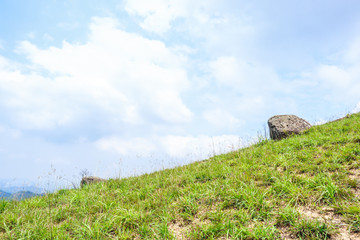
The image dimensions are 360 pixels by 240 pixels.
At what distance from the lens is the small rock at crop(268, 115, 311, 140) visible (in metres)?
10.8

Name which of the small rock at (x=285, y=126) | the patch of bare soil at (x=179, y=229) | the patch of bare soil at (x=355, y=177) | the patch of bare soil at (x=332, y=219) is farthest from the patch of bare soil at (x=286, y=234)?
the small rock at (x=285, y=126)

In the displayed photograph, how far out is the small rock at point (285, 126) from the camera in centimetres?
1079

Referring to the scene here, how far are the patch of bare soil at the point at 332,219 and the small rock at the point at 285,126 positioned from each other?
7.42 m

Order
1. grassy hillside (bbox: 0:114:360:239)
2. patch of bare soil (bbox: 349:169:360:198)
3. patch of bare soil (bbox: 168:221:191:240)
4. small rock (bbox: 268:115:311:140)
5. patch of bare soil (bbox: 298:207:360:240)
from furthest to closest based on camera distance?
small rock (bbox: 268:115:311:140)
patch of bare soil (bbox: 349:169:360:198)
patch of bare soil (bbox: 168:221:191:240)
grassy hillside (bbox: 0:114:360:239)
patch of bare soil (bbox: 298:207:360:240)

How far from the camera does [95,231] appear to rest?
13.3 feet

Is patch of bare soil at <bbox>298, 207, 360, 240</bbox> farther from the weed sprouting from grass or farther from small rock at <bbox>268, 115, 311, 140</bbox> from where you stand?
small rock at <bbox>268, 115, 311, 140</bbox>

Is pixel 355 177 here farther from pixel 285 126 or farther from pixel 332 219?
pixel 285 126

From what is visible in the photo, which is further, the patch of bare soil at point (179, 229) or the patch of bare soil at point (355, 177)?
the patch of bare soil at point (355, 177)

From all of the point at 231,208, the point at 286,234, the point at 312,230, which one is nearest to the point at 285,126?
the point at 231,208

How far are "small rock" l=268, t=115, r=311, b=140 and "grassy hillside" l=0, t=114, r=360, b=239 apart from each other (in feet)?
13.7

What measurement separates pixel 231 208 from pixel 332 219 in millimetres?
1659

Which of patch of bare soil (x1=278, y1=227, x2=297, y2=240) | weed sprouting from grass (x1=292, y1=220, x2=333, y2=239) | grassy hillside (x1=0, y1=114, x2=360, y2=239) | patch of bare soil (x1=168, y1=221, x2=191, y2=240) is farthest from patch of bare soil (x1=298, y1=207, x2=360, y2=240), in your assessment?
patch of bare soil (x1=168, y1=221, x2=191, y2=240)

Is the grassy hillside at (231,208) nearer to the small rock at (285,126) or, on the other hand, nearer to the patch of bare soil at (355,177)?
the patch of bare soil at (355,177)

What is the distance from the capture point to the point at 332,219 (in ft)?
11.6
